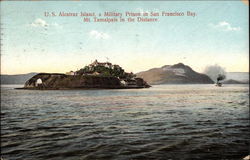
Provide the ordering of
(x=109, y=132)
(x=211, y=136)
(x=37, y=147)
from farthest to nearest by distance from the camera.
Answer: (x=109, y=132), (x=211, y=136), (x=37, y=147)

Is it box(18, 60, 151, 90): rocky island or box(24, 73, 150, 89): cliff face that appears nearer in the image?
box(18, 60, 151, 90): rocky island

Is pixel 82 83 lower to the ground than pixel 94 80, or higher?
lower

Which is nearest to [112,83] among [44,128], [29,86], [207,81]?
[29,86]

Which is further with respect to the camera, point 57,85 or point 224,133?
point 57,85

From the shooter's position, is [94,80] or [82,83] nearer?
[82,83]

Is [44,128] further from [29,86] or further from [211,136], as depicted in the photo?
[29,86]

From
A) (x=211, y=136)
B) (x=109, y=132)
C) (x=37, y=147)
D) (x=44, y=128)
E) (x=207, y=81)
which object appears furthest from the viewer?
(x=207, y=81)

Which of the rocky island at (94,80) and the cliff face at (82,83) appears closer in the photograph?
the rocky island at (94,80)
